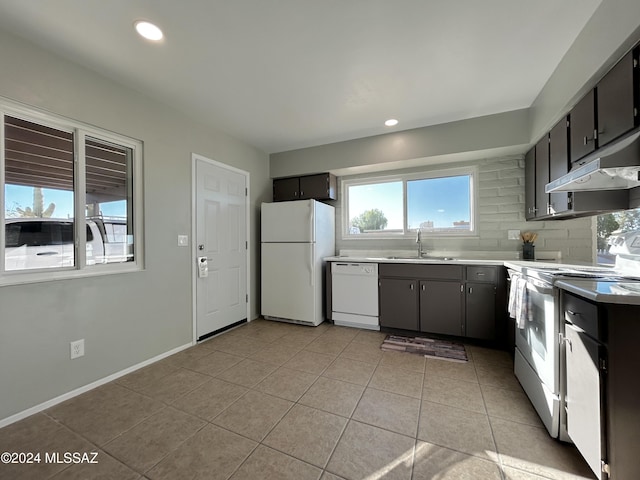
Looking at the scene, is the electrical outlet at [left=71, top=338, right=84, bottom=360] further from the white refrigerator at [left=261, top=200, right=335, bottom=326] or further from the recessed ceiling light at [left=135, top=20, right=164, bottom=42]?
the recessed ceiling light at [left=135, top=20, right=164, bottom=42]

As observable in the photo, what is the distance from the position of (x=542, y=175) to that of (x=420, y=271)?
4.87 ft

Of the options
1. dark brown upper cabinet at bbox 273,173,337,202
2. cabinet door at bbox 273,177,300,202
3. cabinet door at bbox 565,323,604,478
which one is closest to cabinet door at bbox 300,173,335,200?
dark brown upper cabinet at bbox 273,173,337,202

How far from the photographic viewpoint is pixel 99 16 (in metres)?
1.61

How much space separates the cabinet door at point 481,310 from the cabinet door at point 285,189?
2580 mm

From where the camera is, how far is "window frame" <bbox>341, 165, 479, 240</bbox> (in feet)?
11.1

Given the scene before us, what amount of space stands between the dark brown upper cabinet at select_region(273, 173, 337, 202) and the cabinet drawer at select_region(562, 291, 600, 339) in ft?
9.35

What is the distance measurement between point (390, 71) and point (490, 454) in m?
2.64

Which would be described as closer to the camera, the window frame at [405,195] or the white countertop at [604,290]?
the white countertop at [604,290]

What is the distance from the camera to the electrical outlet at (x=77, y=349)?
199 cm

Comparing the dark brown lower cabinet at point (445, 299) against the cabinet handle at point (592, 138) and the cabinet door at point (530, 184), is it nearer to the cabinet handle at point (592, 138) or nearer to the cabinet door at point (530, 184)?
the cabinet door at point (530, 184)

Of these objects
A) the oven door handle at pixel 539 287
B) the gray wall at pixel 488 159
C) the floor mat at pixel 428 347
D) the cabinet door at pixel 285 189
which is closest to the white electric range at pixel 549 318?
the oven door handle at pixel 539 287

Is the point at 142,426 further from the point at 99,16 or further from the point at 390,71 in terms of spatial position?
the point at 390,71

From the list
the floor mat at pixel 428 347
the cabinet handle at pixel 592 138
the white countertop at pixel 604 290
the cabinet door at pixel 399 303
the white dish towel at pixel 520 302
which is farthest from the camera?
the cabinet door at pixel 399 303

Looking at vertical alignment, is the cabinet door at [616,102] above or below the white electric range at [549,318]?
above
